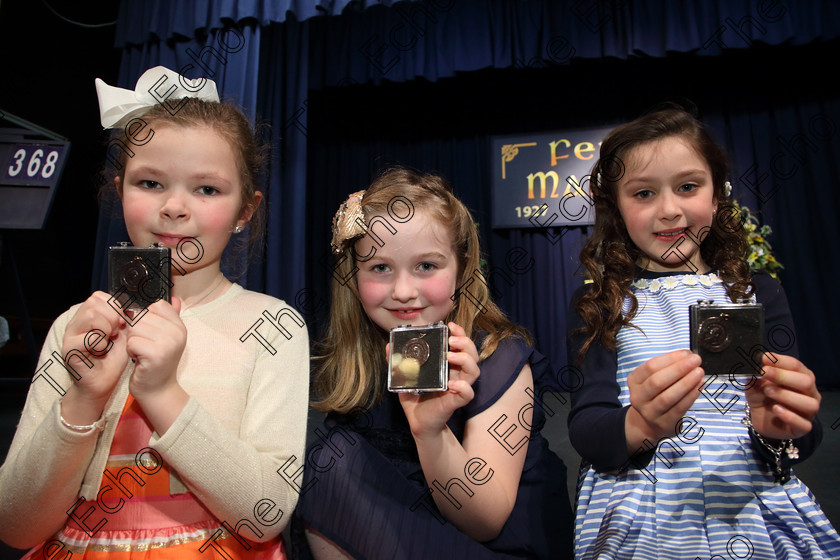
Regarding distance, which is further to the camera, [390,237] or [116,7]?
[116,7]

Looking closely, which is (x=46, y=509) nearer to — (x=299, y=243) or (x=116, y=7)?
(x=299, y=243)

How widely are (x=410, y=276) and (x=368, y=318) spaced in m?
0.26

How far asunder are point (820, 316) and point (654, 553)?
5.53m

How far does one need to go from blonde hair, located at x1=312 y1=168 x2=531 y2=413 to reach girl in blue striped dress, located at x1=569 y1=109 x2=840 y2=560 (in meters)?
0.25

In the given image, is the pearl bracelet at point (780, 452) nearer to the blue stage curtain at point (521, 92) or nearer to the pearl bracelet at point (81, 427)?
the pearl bracelet at point (81, 427)

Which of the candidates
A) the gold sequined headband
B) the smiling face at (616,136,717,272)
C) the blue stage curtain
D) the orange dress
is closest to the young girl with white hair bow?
the orange dress

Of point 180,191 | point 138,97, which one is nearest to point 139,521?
point 180,191

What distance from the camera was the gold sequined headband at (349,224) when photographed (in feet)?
4.54

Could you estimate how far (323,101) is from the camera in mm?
6465

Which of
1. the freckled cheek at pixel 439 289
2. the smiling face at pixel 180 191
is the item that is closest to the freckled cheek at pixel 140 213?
the smiling face at pixel 180 191

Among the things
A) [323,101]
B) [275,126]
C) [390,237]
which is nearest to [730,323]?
[390,237]

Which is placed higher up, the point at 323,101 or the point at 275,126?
the point at 323,101

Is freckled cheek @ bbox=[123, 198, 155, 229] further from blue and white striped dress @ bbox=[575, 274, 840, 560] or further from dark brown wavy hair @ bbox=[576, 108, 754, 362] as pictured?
blue and white striped dress @ bbox=[575, 274, 840, 560]

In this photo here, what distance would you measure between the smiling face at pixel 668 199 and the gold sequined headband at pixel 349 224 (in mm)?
649
